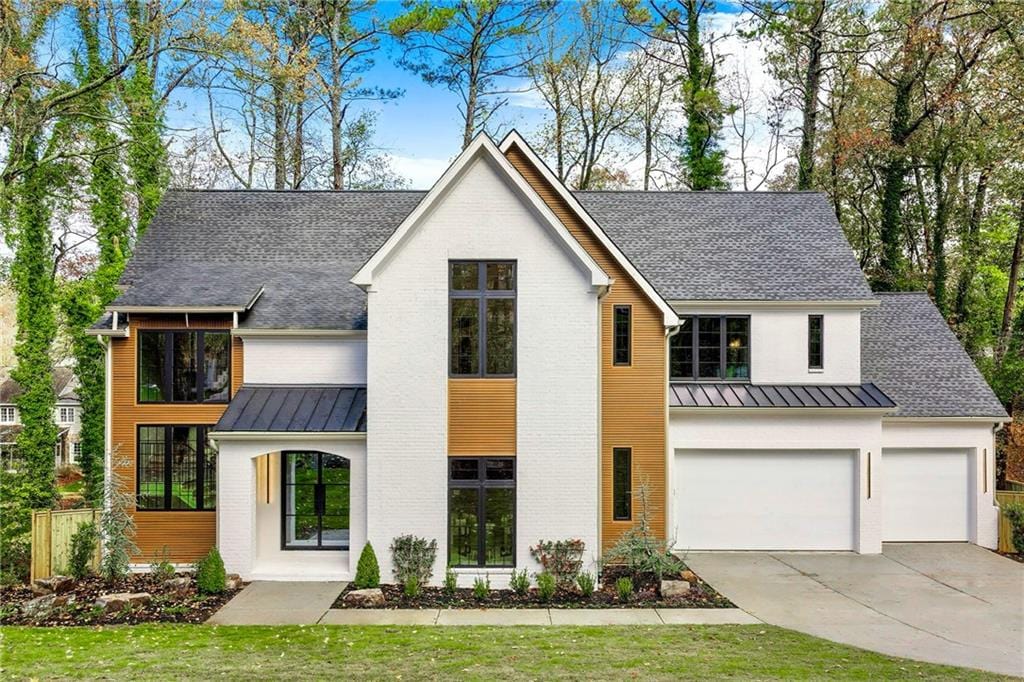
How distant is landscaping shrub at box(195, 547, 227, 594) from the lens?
39.5ft

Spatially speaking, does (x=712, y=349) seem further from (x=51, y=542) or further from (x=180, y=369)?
(x=51, y=542)

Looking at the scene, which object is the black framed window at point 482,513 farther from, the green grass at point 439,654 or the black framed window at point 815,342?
the black framed window at point 815,342

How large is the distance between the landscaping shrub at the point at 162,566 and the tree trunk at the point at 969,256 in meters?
27.1

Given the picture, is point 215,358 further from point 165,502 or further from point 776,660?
Answer: point 776,660

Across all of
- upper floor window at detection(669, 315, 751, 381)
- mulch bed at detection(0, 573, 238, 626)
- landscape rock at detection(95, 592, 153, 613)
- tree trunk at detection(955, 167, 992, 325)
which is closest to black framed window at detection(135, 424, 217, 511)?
mulch bed at detection(0, 573, 238, 626)

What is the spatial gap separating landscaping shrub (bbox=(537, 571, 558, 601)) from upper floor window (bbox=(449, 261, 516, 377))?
3.78 m

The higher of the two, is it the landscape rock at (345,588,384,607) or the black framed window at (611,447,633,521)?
the black framed window at (611,447,633,521)

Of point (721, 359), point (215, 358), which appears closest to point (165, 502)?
point (215, 358)

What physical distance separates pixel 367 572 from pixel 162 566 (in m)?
4.07

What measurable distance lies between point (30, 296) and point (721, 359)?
59.8ft

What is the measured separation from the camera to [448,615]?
11086 mm

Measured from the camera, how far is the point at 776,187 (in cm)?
2961

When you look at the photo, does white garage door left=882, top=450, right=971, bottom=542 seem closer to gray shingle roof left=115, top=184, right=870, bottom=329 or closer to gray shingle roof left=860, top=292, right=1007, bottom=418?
gray shingle roof left=860, top=292, right=1007, bottom=418

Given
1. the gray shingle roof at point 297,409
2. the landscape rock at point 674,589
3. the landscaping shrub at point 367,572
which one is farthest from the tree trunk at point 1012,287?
the landscaping shrub at point 367,572
